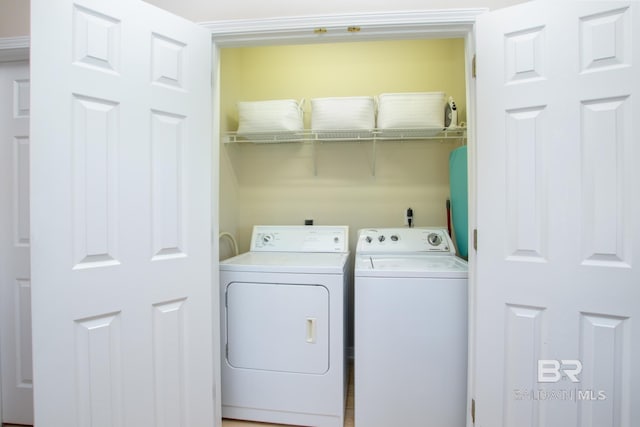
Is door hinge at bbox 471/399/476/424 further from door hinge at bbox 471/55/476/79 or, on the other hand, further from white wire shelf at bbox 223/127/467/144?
white wire shelf at bbox 223/127/467/144

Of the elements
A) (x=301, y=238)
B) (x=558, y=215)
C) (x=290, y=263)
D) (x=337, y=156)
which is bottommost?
(x=290, y=263)

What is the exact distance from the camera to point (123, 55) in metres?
1.12

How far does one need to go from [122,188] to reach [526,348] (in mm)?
1808

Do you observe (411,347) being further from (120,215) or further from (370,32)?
(370,32)

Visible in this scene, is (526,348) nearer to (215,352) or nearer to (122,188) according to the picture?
(215,352)

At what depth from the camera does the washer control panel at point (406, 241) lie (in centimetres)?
199

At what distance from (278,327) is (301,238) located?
75 cm

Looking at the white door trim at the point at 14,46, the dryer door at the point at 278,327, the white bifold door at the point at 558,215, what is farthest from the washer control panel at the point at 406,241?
the white door trim at the point at 14,46

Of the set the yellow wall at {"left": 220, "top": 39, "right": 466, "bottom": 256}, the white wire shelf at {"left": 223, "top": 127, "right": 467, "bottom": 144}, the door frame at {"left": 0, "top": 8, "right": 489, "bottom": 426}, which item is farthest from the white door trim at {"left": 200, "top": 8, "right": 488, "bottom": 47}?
the yellow wall at {"left": 220, "top": 39, "right": 466, "bottom": 256}

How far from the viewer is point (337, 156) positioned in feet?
7.91

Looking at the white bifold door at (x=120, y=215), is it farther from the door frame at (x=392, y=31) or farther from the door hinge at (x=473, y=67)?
the door hinge at (x=473, y=67)

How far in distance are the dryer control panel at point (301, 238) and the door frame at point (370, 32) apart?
38.6 inches

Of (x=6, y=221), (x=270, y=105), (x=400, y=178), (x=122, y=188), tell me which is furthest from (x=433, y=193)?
(x=6, y=221)

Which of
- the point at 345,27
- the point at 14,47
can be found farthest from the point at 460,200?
the point at 14,47
